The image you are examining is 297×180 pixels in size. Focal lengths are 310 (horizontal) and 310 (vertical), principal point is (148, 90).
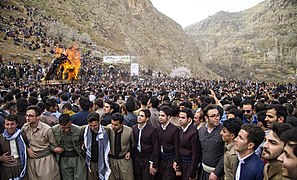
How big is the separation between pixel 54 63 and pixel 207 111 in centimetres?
1974

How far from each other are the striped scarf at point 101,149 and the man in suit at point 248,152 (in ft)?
7.64

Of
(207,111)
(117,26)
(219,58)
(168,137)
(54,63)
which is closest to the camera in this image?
(207,111)

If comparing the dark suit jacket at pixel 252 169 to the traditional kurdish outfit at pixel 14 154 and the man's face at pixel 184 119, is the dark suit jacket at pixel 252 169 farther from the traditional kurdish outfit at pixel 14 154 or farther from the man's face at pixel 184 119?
the traditional kurdish outfit at pixel 14 154

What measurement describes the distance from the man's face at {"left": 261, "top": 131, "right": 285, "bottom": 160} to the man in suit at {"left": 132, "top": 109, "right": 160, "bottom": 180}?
7.78 feet

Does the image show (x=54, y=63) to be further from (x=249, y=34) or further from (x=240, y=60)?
(x=249, y=34)

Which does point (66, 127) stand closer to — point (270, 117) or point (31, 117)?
point (31, 117)

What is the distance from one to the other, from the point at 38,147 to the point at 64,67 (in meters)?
20.2

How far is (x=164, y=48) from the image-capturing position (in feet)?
226

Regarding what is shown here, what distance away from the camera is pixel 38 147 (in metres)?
5.10

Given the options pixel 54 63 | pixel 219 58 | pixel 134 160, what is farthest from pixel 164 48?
pixel 134 160

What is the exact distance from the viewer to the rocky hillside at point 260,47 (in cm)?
7706

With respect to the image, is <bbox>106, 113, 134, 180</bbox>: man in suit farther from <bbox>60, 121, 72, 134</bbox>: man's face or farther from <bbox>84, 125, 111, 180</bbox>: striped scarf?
<bbox>60, 121, 72, 134</bbox>: man's face

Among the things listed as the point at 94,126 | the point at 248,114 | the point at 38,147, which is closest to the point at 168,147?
the point at 94,126

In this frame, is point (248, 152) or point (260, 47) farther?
point (260, 47)
